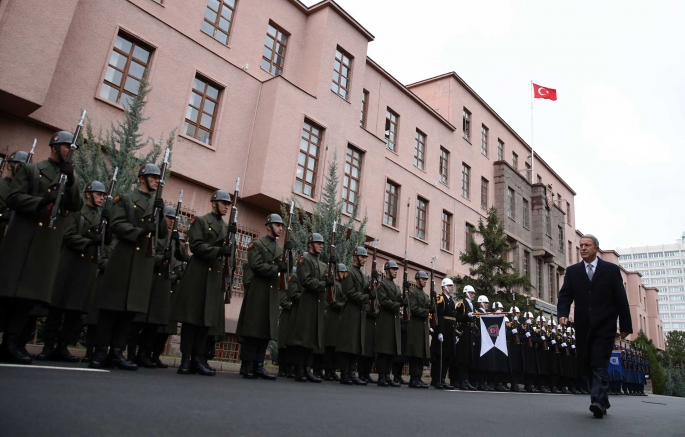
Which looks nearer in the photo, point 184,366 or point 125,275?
point 125,275

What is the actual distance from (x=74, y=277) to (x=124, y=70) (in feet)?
29.6

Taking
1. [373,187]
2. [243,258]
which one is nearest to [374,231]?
[373,187]

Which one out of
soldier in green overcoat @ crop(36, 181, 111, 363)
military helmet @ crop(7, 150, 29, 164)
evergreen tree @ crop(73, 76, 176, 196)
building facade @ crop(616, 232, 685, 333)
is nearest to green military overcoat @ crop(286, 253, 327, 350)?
soldier in green overcoat @ crop(36, 181, 111, 363)

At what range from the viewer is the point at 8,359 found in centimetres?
503

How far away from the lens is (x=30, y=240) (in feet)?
17.4

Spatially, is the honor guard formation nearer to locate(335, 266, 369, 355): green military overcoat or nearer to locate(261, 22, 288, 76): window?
locate(335, 266, 369, 355): green military overcoat

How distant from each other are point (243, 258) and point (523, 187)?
79.6 ft

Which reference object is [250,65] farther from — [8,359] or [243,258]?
[8,359]

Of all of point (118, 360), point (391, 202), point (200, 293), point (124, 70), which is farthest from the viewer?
point (391, 202)

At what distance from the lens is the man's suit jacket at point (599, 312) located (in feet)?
19.9

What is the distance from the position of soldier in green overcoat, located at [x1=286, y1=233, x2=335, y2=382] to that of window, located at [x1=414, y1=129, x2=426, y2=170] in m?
17.4

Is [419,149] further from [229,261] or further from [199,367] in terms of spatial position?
[199,367]

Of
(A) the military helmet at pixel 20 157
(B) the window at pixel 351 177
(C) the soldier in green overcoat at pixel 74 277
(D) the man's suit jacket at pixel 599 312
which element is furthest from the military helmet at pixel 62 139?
(B) the window at pixel 351 177

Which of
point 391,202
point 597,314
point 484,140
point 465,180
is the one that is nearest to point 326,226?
point 391,202
